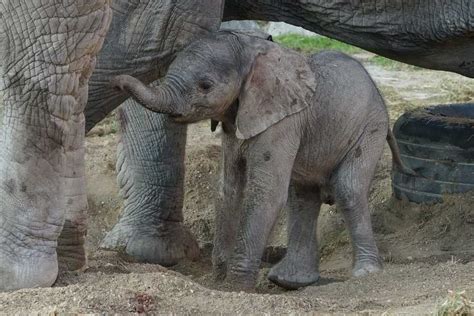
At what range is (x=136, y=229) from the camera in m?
5.62

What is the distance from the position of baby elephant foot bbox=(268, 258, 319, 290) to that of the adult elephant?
65 cm

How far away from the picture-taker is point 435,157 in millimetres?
5664

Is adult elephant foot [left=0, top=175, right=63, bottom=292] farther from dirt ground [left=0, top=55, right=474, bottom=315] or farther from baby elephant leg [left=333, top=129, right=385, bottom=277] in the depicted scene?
baby elephant leg [left=333, top=129, right=385, bottom=277]

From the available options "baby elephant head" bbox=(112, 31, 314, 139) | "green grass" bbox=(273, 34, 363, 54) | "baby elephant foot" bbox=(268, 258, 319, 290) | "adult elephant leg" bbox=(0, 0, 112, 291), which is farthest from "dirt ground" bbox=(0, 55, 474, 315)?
"green grass" bbox=(273, 34, 363, 54)

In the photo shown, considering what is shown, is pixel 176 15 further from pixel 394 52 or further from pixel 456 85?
pixel 456 85

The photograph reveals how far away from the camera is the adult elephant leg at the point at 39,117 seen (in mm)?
3834

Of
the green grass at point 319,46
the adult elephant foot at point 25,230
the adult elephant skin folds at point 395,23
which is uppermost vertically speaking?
the adult elephant skin folds at point 395,23

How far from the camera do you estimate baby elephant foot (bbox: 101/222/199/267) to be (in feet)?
18.1

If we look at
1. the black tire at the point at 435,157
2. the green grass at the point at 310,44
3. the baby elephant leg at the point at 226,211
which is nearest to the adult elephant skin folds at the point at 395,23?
the black tire at the point at 435,157

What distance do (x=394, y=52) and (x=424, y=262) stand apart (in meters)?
0.80

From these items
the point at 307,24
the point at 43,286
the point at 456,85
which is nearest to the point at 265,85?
the point at 307,24

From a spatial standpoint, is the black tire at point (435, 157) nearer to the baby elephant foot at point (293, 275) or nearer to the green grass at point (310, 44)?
the baby elephant foot at point (293, 275)

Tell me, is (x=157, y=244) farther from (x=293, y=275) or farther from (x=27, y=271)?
(x=27, y=271)

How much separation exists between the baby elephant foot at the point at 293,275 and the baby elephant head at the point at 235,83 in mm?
564
